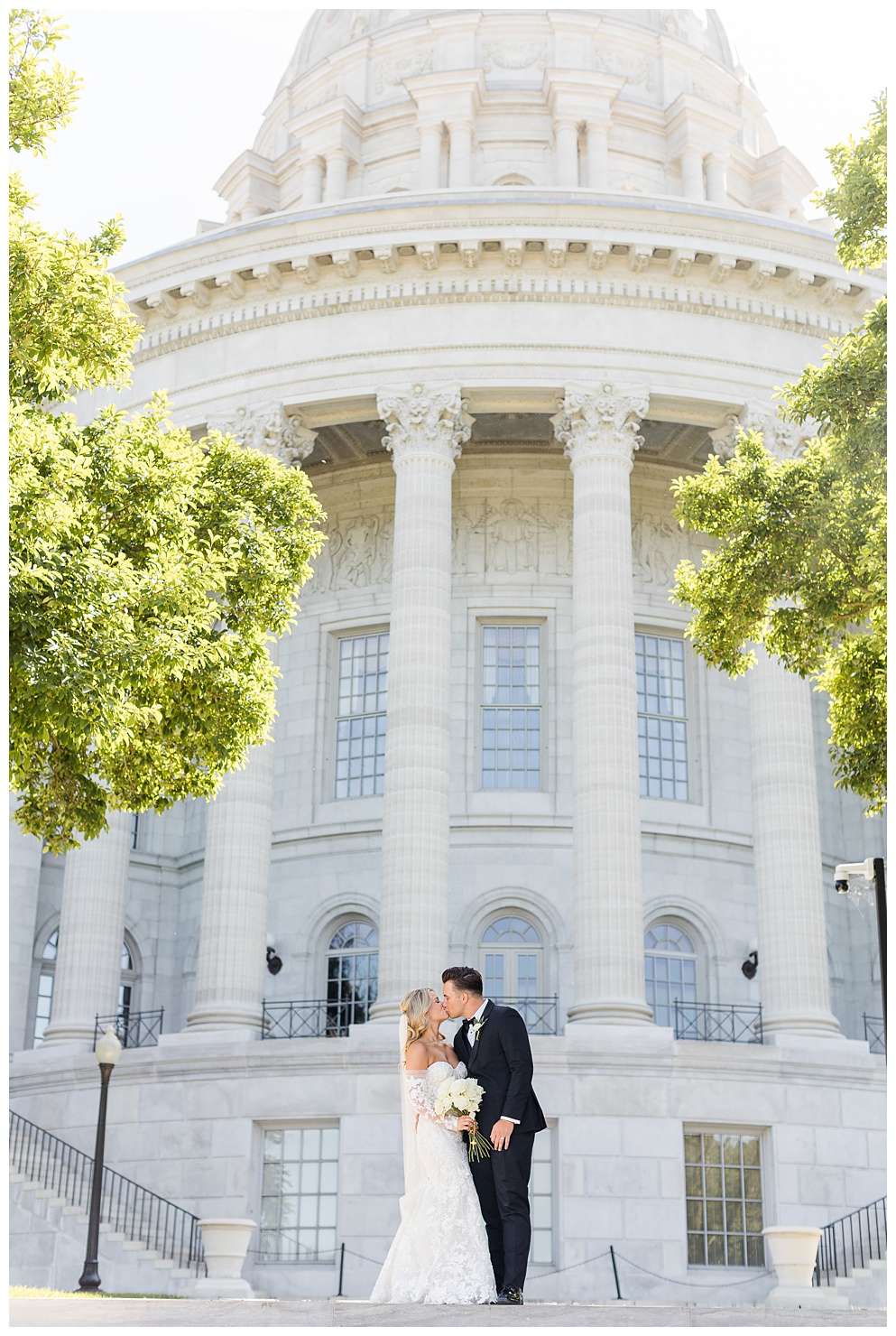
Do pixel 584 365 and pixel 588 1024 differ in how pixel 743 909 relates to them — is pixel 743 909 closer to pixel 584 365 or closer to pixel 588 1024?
pixel 588 1024

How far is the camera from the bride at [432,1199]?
11125mm

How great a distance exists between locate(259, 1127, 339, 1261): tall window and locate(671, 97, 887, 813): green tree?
13383 millimetres

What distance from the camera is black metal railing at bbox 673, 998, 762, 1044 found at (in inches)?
1229

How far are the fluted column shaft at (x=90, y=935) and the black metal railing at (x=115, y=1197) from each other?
243 cm

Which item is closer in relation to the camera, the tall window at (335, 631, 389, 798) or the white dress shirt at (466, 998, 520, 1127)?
the white dress shirt at (466, 998, 520, 1127)

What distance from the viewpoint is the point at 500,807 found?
107ft

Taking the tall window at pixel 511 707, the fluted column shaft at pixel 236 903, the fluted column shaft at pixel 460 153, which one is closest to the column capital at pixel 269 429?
the tall window at pixel 511 707

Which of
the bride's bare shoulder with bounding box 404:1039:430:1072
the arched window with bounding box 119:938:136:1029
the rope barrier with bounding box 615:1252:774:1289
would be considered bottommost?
the rope barrier with bounding box 615:1252:774:1289

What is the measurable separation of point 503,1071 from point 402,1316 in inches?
108

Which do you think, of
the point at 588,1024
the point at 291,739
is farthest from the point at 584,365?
the point at 588,1024

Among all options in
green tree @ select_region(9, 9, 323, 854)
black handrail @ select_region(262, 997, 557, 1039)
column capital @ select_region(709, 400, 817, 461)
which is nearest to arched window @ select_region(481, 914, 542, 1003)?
black handrail @ select_region(262, 997, 557, 1039)

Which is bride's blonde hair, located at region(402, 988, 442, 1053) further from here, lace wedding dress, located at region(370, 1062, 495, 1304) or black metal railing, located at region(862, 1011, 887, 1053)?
black metal railing, located at region(862, 1011, 887, 1053)

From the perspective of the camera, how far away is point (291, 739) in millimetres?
34406

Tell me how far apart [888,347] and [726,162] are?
3600cm
